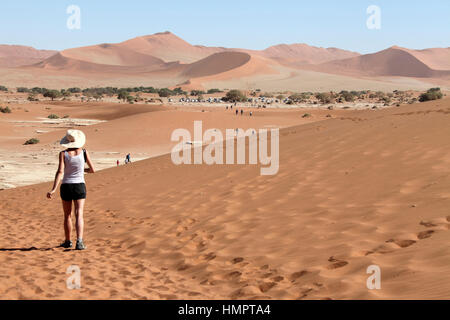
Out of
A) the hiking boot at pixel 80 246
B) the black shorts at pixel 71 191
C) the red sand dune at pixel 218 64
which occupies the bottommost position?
the hiking boot at pixel 80 246

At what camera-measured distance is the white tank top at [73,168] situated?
6.86 m

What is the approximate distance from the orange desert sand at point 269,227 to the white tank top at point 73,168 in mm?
1033

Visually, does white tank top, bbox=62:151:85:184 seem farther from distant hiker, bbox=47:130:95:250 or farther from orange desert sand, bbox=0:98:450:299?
orange desert sand, bbox=0:98:450:299

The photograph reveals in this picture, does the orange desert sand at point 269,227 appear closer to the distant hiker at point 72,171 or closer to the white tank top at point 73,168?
the distant hiker at point 72,171

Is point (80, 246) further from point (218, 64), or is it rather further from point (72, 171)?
point (218, 64)

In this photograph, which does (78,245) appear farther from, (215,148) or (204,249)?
(215,148)

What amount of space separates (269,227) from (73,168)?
2838mm

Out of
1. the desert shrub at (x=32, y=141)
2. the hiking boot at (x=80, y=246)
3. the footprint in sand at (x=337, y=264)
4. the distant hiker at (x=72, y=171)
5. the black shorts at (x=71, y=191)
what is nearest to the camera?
the footprint in sand at (x=337, y=264)

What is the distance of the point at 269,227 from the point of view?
23.4 feet

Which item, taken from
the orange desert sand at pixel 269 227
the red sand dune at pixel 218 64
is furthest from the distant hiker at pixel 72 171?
the red sand dune at pixel 218 64

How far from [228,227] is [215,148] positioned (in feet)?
26.6
